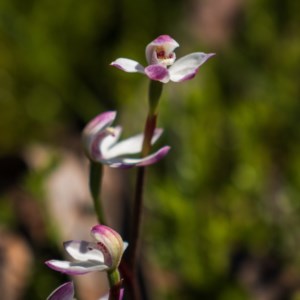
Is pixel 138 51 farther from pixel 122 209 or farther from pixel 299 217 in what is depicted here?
pixel 299 217

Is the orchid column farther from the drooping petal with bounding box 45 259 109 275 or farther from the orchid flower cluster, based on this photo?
the drooping petal with bounding box 45 259 109 275

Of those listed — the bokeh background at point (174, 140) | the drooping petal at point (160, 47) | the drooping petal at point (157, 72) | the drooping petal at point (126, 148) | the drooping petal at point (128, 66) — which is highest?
the drooping petal at point (160, 47)

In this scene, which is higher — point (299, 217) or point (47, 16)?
point (47, 16)

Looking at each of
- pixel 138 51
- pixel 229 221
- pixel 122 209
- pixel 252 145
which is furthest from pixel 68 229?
pixel 138 51

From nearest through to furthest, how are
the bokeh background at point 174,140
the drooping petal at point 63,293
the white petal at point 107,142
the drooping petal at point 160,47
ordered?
1. the drooping petal at point 63,293
2. the drooping petal at point 160,47
3. the white petal at point 107,142
4. the bokeh background at point 174,140

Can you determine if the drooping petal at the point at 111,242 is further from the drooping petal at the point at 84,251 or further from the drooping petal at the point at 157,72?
the drooping petal at the point at 157,72

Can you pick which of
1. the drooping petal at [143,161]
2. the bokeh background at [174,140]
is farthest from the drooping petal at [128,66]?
the bokeh background at [174,140]
